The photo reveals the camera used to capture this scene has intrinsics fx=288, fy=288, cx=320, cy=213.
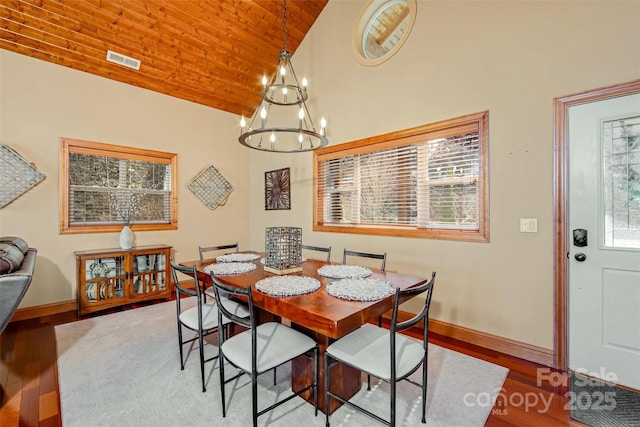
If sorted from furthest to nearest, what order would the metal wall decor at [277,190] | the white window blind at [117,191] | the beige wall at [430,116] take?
the metal wall decor at [277,190] → the white window blind at [117,191] → the beige wall at [430,116]

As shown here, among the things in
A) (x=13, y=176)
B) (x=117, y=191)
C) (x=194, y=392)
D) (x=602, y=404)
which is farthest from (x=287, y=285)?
(x=13, y=176)

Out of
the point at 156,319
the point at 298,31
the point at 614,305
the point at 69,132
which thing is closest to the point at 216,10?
the point at 298,31

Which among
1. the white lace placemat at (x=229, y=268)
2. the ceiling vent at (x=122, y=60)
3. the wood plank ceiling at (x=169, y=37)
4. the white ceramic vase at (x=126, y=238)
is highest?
the wood plank ceiling at (x=169, y=37)

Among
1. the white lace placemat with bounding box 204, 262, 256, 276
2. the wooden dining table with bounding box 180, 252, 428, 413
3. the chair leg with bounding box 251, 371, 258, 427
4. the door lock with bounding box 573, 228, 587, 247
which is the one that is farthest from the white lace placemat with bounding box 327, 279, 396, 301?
the door lock with bounding box 573, 228, 587, 247

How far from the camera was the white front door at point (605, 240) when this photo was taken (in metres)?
1.95

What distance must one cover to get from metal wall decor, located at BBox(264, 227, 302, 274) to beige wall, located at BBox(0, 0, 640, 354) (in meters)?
1.39

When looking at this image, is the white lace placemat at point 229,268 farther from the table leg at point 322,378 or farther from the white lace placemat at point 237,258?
the table leg at point 322,378

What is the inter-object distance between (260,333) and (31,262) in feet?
6.10

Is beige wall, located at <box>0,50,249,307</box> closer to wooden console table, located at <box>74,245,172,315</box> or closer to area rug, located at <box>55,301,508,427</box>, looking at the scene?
wooden console table, located at <box>74,245,172,315</box>

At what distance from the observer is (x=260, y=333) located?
5.90 feet

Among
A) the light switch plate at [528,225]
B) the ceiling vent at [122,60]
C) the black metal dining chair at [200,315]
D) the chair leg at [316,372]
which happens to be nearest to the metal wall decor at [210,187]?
the ceiling vent at [122,60]

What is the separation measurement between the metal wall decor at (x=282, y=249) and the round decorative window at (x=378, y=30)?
239 centimetres

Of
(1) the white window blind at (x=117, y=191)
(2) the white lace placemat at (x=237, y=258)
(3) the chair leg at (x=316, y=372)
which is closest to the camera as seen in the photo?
(3) the chair leg at (x=316, y=372)

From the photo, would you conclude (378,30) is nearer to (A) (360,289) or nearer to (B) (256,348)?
(A) (360,289)
